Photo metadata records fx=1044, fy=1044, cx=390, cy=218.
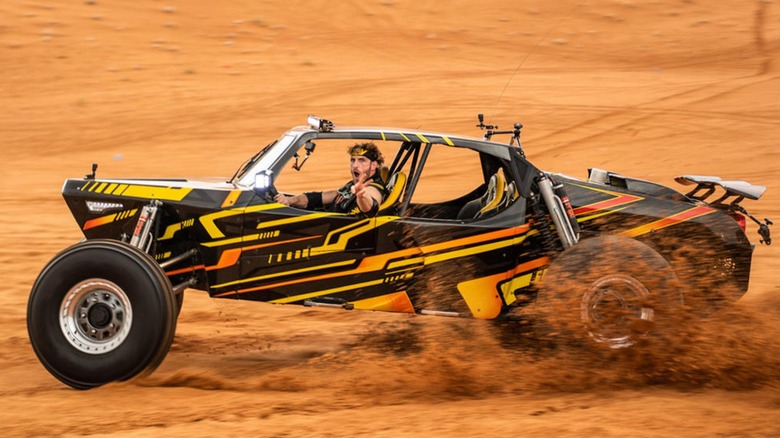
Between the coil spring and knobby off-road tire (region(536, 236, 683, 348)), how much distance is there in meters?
0.17

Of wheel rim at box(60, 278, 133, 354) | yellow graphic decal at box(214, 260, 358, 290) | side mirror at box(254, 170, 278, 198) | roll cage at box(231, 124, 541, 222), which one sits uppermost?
roll cage at box(231, 124, 541, 222)

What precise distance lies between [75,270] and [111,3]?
20203 mm

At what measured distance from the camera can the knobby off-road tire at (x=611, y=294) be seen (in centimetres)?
682

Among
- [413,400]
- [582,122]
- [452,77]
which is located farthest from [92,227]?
[452,77]

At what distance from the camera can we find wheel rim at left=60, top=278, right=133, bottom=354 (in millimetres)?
6480

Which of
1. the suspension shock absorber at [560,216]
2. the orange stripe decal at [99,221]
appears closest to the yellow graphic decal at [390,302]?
the suspension shock absorber at [560,216]

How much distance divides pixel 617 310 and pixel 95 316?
3.37m

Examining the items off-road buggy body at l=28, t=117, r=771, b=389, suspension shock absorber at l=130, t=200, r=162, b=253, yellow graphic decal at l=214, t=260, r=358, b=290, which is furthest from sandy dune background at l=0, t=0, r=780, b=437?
suspension shock absorber at l=130, t=200, r=162, b=253

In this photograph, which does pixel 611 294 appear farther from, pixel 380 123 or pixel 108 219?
pixel 380 123

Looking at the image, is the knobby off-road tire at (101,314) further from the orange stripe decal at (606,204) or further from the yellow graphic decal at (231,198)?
the orange stripe decal at (606,204)

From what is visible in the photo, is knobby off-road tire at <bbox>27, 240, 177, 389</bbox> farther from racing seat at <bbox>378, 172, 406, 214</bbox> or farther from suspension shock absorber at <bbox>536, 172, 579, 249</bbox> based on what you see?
suspension shock absorber at <bbox>536, 172, 579, 249</bbox>

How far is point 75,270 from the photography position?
255 inches

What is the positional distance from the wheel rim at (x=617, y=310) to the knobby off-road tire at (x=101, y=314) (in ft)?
8.92

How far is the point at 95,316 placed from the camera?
6574 mm
